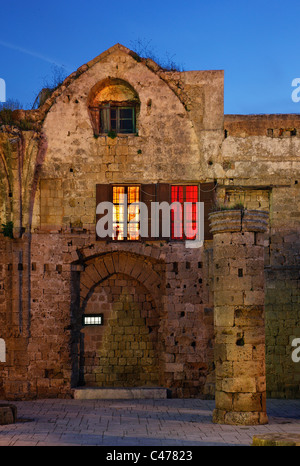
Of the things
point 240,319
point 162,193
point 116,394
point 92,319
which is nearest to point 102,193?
point 162,193

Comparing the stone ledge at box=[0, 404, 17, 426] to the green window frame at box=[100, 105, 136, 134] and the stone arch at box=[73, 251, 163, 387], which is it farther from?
the green window frame at box=[100, 105, 136, 134]

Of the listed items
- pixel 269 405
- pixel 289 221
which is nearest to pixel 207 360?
pixel 269 405

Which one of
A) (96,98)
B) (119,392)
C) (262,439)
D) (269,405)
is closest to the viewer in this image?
(262,439)

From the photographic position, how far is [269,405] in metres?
16.7

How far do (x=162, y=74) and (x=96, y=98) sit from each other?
1.92 meters

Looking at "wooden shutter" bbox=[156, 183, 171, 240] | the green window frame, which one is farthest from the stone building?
the green window frame

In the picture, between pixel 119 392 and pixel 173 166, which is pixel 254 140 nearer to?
pixel 173 166

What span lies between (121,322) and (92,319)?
771 millimetres

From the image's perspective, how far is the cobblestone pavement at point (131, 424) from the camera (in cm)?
1154

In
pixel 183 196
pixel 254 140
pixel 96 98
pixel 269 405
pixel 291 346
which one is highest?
pixel 96 98

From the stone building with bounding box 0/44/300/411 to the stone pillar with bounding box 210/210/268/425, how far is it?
3.95 metres

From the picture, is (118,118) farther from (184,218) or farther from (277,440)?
(277,440)

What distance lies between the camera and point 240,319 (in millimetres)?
13789

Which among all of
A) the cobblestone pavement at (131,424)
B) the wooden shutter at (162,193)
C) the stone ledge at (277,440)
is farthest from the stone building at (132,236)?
the stone ledge at (277,440)
